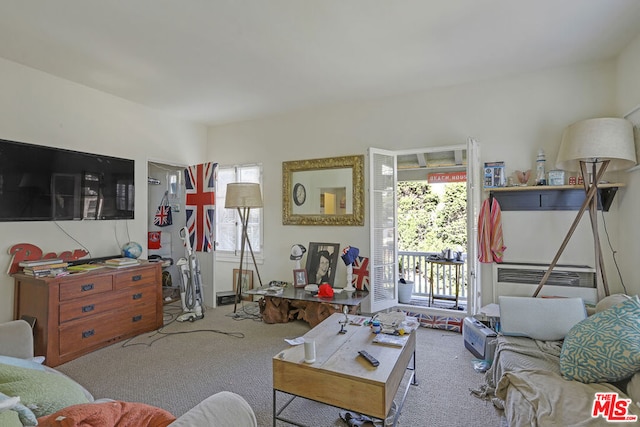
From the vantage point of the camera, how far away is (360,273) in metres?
3.91

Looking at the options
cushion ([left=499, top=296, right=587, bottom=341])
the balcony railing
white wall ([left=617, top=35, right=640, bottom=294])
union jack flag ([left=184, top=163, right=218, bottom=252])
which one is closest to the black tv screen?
union jack flag ([left=184, top=163, right=218, bottom=252])

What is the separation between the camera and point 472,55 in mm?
2879

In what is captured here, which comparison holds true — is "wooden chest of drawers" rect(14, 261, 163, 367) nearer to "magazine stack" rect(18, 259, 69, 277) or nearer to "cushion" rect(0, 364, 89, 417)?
"magazine stack" rect(18, 259, 69, 277)

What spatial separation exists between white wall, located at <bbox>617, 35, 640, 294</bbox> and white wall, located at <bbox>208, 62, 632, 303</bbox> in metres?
0.13

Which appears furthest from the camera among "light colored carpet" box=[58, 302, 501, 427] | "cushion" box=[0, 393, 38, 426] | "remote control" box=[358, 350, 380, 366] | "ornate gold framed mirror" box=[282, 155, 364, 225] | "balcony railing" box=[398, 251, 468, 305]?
"balcony railing" box=[398, 251, 468, 305]

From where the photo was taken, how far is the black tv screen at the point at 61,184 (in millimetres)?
2854

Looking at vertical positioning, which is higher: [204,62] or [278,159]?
[204,62]

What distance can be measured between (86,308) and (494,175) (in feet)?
13.9

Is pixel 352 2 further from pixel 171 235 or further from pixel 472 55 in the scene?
pixel 171 235

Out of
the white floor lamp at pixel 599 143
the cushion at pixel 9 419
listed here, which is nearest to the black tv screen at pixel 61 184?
the cushion at pixel 9 419

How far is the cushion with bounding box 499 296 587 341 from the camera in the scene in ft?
7.34

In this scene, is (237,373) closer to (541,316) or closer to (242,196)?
(242,196)

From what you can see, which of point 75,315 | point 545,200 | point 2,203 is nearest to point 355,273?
point 545,200

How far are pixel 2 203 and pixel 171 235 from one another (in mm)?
2499
